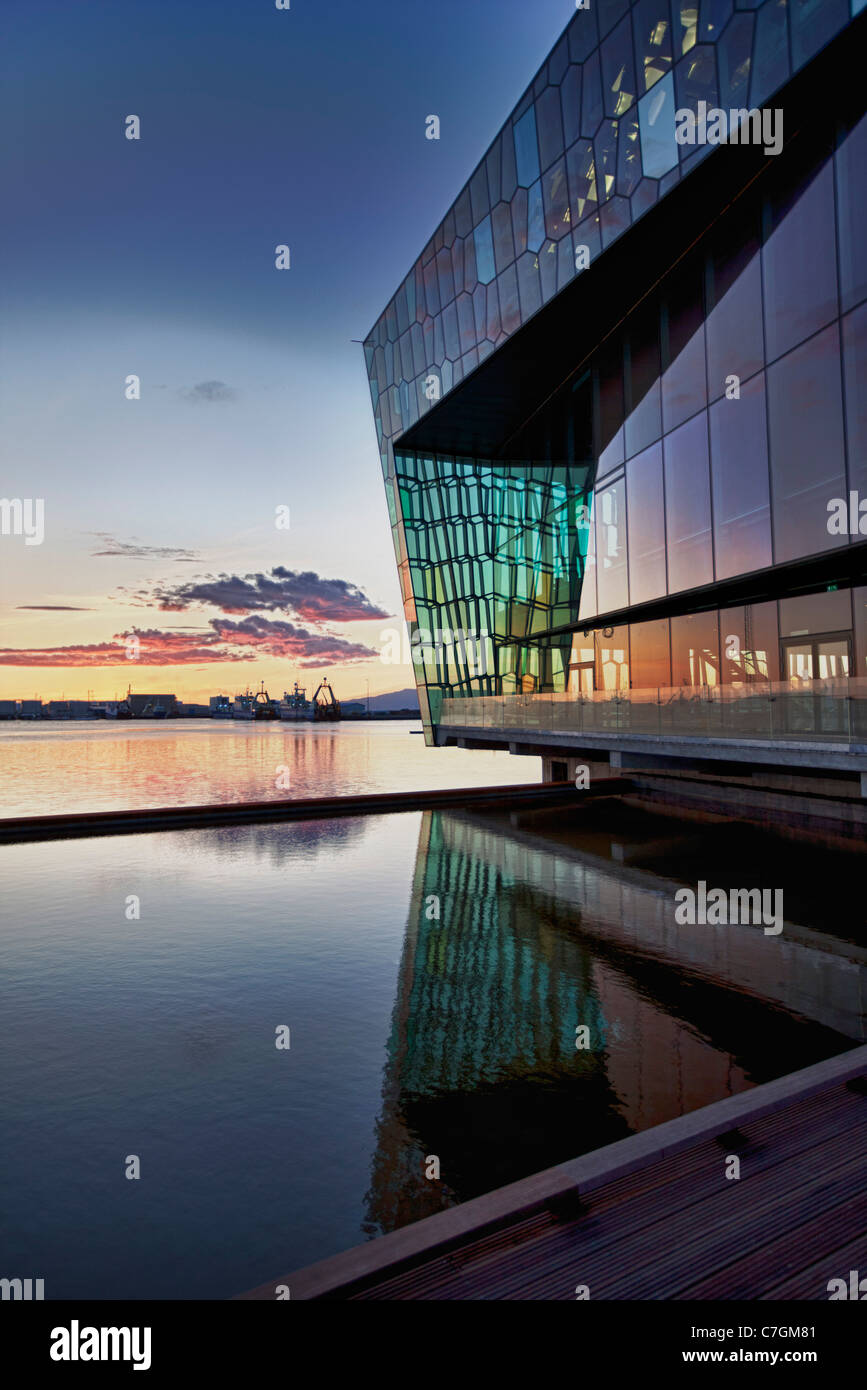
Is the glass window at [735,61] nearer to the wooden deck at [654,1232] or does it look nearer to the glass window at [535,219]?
the glass window at [535,219]

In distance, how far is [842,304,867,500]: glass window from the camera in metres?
16.9

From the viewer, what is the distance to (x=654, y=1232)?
4.45 m

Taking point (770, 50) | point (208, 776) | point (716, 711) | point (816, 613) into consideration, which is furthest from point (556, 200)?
point (208, 776)

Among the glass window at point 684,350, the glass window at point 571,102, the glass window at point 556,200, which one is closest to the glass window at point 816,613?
the glass window at point 684,350

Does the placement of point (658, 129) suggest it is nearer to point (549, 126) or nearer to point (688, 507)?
point (549, 126)

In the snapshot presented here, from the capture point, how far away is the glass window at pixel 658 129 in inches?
783

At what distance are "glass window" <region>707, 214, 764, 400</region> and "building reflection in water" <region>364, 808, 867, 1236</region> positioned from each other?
42.6 feet

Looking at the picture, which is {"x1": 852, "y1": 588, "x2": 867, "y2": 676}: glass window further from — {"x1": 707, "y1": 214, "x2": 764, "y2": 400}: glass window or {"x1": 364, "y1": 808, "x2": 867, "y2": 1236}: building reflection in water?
{"x1": 707, "y1": 214, "x2": 764, "y2": 400}: glass window

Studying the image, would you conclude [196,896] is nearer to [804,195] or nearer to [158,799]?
[158,799]

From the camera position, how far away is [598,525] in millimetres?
29609

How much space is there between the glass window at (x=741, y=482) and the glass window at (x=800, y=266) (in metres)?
1.35

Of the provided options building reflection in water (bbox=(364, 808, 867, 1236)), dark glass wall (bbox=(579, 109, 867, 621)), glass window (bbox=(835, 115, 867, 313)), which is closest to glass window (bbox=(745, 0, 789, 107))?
dark glass wall (bbox=(579, 109, 867, 621))

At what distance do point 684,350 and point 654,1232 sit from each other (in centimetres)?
2427
